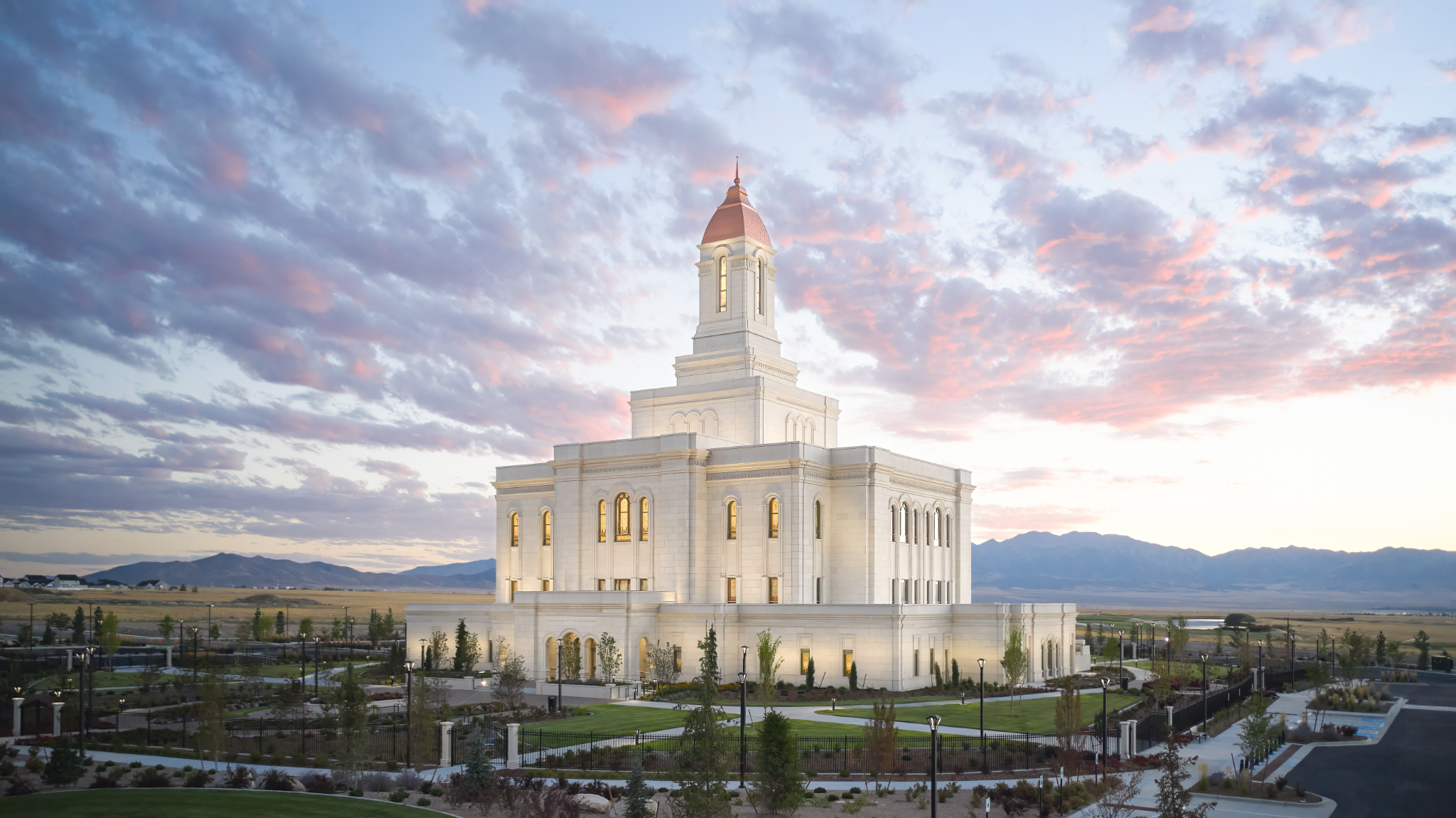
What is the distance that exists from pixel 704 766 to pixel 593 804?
4.68 m

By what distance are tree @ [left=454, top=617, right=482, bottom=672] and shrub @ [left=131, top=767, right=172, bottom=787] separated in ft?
97.7

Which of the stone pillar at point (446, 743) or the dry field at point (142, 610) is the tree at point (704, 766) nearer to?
the stone pillar at point (446, 743)

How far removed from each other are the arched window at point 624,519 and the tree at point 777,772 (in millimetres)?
37761

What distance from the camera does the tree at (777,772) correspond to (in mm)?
27391

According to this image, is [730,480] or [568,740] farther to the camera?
[730,480]

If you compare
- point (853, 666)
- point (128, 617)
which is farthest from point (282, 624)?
point (853, 666)

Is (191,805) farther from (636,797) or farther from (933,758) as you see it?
(933,758)

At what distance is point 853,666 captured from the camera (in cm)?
5466

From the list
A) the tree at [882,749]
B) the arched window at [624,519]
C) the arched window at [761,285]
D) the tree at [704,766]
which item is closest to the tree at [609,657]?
the arched window at [624,519]

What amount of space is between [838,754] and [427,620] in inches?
1517

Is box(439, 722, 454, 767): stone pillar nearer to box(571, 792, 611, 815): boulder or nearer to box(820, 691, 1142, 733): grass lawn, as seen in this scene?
box(571, 792, 611, 815): boulder

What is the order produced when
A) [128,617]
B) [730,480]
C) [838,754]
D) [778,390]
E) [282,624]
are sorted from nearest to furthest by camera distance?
[838,754] → [730,480] → [778,390] → [282,624] → [128,617]

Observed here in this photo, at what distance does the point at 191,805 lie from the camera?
26891 mm

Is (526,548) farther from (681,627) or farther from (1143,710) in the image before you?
(1143,710)
